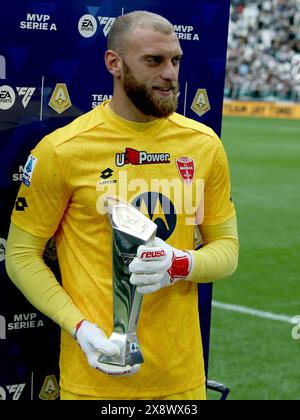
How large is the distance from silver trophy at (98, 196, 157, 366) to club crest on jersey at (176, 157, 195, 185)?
348 millimetres

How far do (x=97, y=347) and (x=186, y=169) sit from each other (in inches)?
32.4

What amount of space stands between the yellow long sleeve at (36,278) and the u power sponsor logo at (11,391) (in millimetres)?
762

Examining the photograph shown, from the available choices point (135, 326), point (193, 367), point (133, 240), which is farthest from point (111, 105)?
point (193, 367)

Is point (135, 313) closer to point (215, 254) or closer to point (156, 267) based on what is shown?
point (156, 267)

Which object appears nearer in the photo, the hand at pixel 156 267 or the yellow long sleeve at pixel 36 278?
the hand at pixel 156 267

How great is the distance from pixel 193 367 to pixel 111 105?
1.12 meters

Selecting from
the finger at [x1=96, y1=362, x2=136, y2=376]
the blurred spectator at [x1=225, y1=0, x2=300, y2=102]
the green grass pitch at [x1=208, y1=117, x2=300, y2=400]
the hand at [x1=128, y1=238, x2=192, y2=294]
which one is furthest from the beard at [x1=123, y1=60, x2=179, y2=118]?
the blurred spectator at [x1=225, y1=0, x2=300, y2=102]

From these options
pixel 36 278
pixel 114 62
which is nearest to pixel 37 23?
pixel 114 62

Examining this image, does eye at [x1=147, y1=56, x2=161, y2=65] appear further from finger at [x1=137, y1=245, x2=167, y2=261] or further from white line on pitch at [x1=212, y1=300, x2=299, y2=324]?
white line on pitch at [x1=212, y1=300, x2=299, y2=324]

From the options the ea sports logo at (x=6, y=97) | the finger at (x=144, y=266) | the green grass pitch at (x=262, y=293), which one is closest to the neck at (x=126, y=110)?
the ea sports logo at (x=6, y=97)

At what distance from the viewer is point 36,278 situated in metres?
3.29

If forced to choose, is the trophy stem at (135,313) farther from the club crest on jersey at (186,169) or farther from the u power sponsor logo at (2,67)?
the u power sponsor logo at (2,67)

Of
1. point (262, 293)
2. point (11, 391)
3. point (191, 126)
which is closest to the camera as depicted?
point (191, 126)

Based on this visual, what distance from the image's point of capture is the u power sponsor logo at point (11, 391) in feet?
12.7
